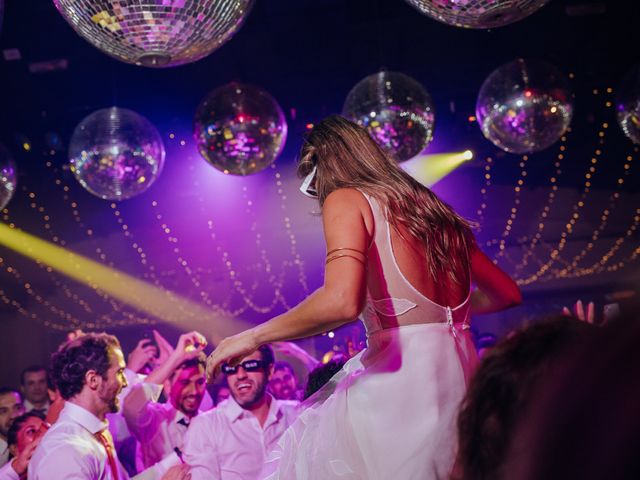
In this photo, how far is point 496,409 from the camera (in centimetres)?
76

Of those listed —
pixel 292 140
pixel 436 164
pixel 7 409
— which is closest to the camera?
pixel 7 409

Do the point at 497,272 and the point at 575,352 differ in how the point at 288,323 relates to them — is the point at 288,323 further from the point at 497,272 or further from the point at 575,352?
the point at 575,352

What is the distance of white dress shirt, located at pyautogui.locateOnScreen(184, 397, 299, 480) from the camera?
355cm

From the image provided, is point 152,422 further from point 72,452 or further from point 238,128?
point 238,128

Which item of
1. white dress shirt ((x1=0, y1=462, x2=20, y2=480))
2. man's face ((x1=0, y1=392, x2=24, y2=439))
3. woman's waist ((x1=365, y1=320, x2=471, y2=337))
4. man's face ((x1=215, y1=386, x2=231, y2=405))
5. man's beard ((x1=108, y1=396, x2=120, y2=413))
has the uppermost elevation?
woman's waist ((x1=365, y1=320, x2=471, y2=337))

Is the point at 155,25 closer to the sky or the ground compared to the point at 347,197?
closer to the sky

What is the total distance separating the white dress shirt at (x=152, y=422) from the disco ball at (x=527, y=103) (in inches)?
102

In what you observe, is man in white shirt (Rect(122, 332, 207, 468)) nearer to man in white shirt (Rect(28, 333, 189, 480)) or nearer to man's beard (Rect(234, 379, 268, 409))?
man's beard (Rect(234, 379, 268, 409))

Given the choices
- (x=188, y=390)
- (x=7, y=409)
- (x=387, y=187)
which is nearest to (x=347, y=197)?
(x=387, y=187)

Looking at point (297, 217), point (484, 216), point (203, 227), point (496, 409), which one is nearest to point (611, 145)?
point (484, 216)

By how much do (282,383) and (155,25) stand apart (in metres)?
4.03

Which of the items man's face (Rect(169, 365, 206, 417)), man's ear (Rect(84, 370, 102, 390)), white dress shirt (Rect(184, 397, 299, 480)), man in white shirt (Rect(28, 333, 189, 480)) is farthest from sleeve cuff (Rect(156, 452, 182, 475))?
man's face (Rect(169, 365, 206, 417))

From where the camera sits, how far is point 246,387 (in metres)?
3.76

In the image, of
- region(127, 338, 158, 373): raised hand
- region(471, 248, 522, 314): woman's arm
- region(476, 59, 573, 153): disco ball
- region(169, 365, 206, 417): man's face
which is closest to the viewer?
region(471, 248, 522, 314): woman's arm
